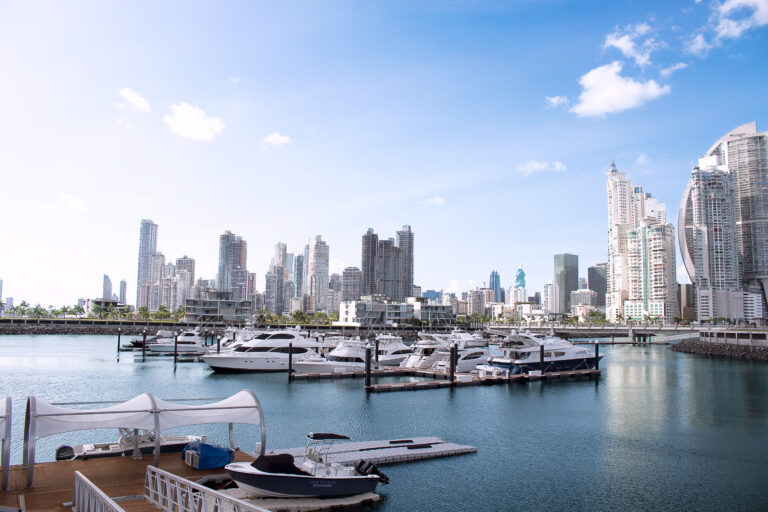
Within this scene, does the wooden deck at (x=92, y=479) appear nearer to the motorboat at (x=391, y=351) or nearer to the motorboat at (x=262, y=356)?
the motorboat at (x=262, y=356)

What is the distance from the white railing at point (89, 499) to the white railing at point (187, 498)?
4.98 ft

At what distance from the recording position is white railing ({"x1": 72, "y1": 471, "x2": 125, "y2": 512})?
10.8 m

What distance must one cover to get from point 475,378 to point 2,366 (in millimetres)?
50858

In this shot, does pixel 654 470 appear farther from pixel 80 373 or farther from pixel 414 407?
pixel 80 373

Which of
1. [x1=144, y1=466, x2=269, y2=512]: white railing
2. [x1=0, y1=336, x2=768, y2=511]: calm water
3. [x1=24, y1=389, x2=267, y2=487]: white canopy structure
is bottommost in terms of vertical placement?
[x1=0, y1=336, x2=768, y2=511]: calm water

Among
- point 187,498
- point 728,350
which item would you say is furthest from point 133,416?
point 728,350

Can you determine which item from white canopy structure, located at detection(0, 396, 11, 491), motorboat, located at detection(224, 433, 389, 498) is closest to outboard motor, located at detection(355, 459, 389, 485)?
motorboat, located at detection(224, 433, 389, 498)

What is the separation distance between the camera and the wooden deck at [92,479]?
14.8 meters

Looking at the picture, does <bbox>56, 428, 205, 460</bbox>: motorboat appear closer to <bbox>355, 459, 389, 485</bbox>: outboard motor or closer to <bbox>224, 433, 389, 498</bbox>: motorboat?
<bbox>224, 433, 389, 498</bbox>: motorboat

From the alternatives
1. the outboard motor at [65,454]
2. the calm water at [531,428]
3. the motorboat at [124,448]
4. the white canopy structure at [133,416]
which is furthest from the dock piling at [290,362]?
the white canopy structure at [133,416]

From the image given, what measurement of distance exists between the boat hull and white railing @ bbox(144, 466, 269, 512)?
2.90 meters

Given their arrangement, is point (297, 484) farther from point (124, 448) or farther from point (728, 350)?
point (728, 350)

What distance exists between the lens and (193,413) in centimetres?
1911

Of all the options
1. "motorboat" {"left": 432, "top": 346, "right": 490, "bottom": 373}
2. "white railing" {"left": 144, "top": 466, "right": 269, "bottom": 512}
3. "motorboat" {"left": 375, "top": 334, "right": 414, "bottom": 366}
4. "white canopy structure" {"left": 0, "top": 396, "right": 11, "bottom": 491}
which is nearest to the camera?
"white railing" {"left": 144, "top": 466, "right": 269, "bottom": 512}
